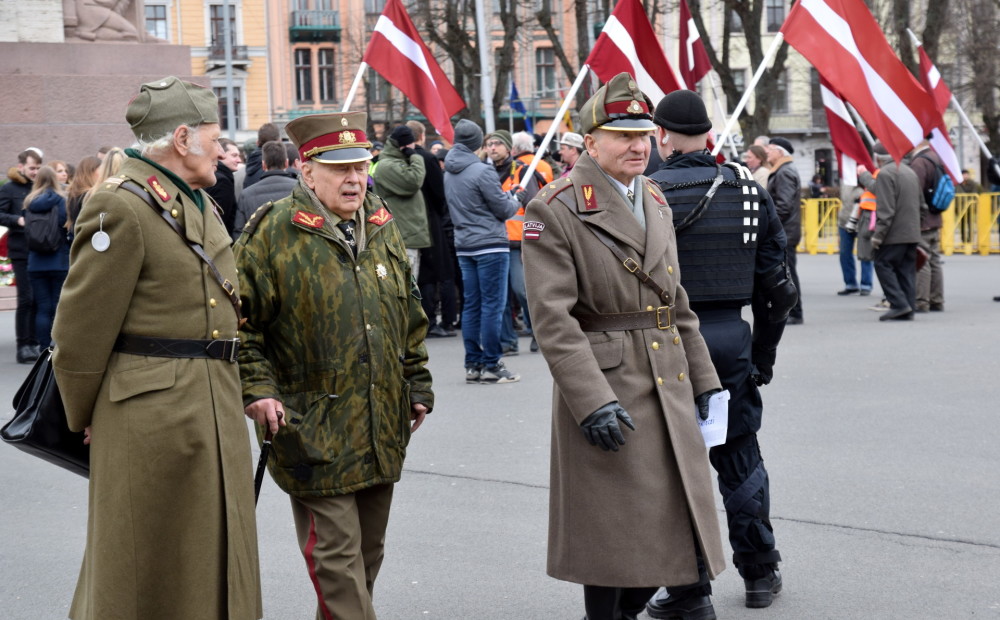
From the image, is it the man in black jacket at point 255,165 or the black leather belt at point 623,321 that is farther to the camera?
the man in black jacket at point 255,165

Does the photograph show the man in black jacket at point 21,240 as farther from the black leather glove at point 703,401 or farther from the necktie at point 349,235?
the black leather glove at point 703,401

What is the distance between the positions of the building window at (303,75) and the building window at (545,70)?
11522 millimetres

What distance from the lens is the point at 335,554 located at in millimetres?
4262

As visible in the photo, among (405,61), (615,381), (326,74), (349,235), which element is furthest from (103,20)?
(326,74)

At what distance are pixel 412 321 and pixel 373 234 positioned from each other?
366mm

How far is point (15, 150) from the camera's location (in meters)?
15.4

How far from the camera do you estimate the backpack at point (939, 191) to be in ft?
48.2

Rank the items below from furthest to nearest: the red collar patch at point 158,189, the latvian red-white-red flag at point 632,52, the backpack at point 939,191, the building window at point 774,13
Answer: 1. the building window at point 774,13
2. the backpack at point 939,191
3. the latvian red-white-red flag at point 632,52
4. the red collar patch at point 158,189

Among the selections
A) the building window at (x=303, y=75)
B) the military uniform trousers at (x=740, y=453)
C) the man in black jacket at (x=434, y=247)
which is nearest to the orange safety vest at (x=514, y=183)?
the man in black jacket at (x=434, y=247)

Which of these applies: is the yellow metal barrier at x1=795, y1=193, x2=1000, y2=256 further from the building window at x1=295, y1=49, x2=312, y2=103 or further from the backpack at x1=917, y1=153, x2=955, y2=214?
the building window at x1=295, y1=49, x2=312, y2=103

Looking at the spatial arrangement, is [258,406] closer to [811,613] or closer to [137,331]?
[137,331]

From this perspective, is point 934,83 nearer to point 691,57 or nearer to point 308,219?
point 691,57

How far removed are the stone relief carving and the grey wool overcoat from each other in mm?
13198

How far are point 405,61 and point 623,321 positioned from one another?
7.98 meters
